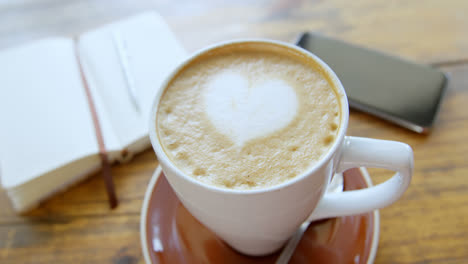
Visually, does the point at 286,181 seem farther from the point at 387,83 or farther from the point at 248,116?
the point at 387,83

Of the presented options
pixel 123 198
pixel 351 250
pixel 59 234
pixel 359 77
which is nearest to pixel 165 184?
pixel 123 198

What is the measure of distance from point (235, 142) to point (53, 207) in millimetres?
416

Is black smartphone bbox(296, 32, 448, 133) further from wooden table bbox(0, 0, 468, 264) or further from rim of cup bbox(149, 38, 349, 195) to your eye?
rim of cup bbox(149, 38, 349, 195)

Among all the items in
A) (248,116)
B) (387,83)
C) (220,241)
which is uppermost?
(248,116)

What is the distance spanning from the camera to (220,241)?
2.06 feet

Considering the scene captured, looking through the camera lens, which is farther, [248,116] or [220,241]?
[220,241]

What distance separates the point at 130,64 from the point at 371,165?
23.4 inches

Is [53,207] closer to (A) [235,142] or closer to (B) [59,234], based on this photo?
(B) [59,234]

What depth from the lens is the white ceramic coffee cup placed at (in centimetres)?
44

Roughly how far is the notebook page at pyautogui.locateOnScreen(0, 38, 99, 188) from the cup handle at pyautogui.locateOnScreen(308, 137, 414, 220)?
0.44 meters

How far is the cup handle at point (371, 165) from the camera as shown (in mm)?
481

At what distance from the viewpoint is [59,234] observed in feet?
2.22

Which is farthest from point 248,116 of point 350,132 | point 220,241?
point 350,132

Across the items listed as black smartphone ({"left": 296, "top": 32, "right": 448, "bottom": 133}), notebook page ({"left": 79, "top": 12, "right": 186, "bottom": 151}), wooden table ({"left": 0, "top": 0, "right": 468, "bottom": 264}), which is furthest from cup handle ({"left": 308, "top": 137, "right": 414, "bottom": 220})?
notebook page ({"left": 79, "top": 12, "right": 186, "bottom": 151})
